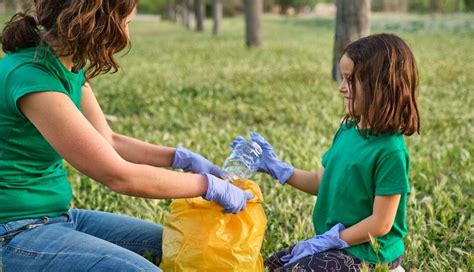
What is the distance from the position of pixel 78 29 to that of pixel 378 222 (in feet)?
4.91

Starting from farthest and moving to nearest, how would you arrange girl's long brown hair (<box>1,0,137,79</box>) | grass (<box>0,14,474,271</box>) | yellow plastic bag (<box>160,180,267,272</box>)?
1. grass (<box>0,14,474,271</box>)
2. yellow plastic bag (<box>160,180,267,272</box>)
3. girl's long brown hair (<box>1,0,137,79</box>)

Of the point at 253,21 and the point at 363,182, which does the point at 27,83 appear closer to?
the point at 363,182

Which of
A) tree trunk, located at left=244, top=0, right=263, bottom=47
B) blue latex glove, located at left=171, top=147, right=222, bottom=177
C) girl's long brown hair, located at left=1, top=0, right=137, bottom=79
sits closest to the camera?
girl's long brown hair, located at left=1, top=0, right=137, bottom=79

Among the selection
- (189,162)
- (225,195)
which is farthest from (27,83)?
(189,162)

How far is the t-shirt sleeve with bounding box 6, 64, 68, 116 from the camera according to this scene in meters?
2.48

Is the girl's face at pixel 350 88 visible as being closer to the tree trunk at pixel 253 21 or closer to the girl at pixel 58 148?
the girl at pixel 58 148

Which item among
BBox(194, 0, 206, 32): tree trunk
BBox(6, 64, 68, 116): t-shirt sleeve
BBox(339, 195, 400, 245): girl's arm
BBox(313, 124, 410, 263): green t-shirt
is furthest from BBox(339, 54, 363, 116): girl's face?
BBox(194, 0, 206, 32): tree trunk

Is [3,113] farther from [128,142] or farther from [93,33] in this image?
[128,142]

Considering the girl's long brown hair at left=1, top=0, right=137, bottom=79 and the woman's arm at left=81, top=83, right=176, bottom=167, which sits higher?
the girl's long brown hair at left=1, top=0, right=137, bottom=79

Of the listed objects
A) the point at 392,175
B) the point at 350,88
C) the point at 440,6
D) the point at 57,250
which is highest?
the point at 350,88

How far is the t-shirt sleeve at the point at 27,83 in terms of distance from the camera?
8.14ft

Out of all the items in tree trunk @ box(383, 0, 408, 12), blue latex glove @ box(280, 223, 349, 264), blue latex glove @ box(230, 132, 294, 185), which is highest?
blue latex glove @ box(230, 132, 294, 185)

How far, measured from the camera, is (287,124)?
701 centimetres

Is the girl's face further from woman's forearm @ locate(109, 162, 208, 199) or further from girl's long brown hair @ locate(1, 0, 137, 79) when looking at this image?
girl's long brown hair @ locate(1, 0, 137, 79)
